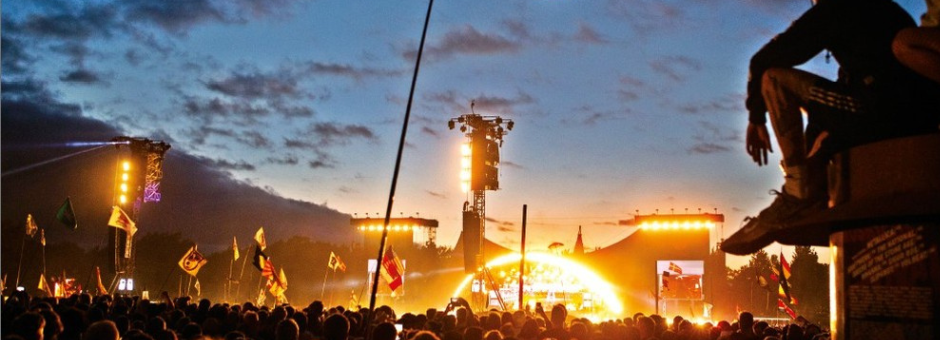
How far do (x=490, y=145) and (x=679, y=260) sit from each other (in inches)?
580

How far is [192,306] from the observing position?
44.8 ft

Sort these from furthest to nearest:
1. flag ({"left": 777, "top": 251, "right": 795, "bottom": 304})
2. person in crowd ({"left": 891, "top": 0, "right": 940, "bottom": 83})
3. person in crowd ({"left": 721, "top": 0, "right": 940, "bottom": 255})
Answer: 1. flag ({"left": 777, "top": 251, "right": 795, "bottom": 304})
2. person in crowd ({"left": 721, "top": 0, "right": 940, "bottom": 255})
3. person in crowd ({"left": 891, "top": 0, "right": 940, "bottom": 83})

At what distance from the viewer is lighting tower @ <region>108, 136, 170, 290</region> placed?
39.9m

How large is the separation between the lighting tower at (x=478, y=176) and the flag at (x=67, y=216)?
2014cm

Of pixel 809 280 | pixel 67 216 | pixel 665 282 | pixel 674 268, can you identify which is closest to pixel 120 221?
pixel 67 216

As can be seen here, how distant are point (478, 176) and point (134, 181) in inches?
694

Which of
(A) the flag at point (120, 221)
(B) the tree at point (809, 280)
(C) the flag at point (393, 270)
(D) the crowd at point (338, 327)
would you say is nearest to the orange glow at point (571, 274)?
(C) the flag at point (393, 270)

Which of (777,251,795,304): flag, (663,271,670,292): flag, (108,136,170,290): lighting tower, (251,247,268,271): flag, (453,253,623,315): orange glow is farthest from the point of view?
(663,271,670,292): flag

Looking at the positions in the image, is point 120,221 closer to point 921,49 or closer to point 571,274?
point 571,274

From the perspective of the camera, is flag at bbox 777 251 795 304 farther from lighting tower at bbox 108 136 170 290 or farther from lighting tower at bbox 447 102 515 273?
lighting tower at bbox 108 136 170 290

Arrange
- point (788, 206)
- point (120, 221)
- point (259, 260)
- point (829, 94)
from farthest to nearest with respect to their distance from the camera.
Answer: point (120, 221)
point (259, 260)
point (788, 206)
point (829, 94)

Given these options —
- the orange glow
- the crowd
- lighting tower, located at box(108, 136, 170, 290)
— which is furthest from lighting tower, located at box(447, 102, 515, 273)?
the crowd

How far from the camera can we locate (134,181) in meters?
40.7

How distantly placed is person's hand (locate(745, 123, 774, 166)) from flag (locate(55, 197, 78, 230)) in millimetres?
26161
